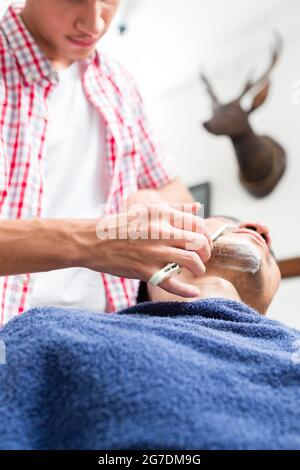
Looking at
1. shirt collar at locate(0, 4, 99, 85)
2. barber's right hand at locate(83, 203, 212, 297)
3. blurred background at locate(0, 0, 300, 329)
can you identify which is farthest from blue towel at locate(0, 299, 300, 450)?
blurred background at locate(0, 0, 300, 329)

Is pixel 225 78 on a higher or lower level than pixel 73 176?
higher

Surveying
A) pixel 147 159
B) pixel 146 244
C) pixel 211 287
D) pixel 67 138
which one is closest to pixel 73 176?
pixel 67 138

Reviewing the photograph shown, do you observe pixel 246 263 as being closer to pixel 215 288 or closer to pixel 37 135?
pixel 215 288

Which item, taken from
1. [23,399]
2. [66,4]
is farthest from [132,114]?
[23,399]

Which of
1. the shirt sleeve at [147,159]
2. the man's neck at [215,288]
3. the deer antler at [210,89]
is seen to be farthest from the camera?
the deer antler at [210,89]

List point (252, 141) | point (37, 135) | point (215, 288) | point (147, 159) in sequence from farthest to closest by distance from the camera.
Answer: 1. point (252, 141)
2. point (147, 159)
3. point (37, 135)
4. point (215, 288)

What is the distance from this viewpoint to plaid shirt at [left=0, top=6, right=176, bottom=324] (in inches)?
54.8

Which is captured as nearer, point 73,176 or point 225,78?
point 73,176

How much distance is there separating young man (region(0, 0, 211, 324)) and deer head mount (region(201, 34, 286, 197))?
0.86 m

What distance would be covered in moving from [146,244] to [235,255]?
1.48ft

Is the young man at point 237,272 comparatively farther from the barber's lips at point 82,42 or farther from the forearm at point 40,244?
the barber's lips at point 82,42

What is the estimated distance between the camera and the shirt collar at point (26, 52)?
1.50 meters

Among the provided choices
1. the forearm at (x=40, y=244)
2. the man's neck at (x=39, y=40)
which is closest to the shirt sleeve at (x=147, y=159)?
the man's neck at (x=39, y=40)

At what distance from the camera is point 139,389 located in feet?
2.53
